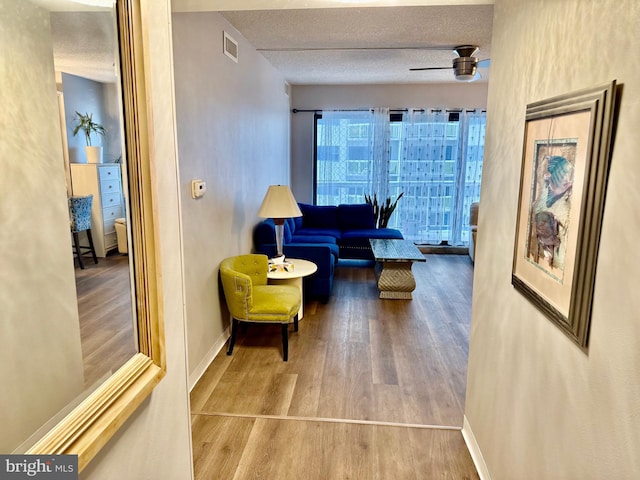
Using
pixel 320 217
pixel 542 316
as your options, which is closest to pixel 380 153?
pixel 320 217

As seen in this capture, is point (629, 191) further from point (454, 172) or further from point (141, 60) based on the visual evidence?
point (454, 172)

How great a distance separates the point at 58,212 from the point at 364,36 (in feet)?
11.9

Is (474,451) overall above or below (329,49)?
below

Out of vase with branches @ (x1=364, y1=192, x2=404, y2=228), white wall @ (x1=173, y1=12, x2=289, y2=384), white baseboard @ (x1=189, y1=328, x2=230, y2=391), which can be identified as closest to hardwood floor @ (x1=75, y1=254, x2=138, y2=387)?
white wall @ (x1=173, y1=12, x2=289, y2=384)

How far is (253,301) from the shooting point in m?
3.28

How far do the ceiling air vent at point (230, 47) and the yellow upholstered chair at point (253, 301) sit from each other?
169cm

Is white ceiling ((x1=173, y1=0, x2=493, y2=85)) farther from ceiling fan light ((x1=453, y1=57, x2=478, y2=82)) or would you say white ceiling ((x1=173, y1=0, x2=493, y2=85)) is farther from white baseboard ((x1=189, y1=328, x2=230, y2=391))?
white baseboard ((x1=189, y1=328, x2=230, y2=391))

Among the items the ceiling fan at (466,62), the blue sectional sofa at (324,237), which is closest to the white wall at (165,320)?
the blue sectional sofa at (324,237)

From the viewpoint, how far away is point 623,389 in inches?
37.4

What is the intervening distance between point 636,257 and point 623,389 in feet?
0.97

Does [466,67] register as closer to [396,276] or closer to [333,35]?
[333,35]

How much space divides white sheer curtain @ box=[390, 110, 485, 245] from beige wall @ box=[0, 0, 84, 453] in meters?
6.31

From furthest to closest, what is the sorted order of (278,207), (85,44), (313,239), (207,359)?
(313,239) < (278,207) < (207,359) < (85,44)

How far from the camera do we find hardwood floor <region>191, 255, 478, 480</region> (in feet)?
7.21
